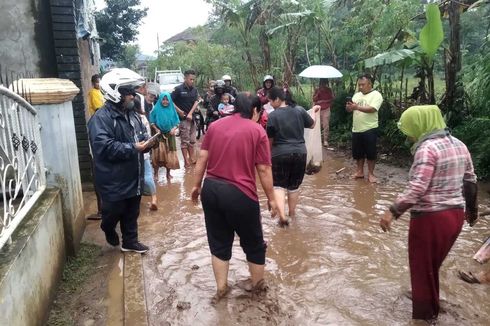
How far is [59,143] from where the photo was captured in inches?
171

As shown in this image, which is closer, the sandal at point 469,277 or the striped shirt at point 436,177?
the striped shirt at point 436,177

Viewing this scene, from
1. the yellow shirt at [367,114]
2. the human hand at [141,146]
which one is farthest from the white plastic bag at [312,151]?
the human hand at [141,146]

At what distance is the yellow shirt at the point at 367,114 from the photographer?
22.8 feet

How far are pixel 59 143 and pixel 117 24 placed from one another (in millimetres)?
22955

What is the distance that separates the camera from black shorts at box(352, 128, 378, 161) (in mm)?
7184

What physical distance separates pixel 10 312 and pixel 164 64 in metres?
32.1

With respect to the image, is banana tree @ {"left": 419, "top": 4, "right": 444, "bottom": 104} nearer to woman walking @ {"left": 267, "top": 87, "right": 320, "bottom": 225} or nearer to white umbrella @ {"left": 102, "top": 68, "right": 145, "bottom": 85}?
woman walking @ {"left": 267, "top": 87, "right": 320, "bottom": 225}

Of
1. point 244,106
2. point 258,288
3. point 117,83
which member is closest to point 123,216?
point 117,83

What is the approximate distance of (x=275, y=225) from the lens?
554 centimetres

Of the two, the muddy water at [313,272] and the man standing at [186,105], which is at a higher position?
the man standing at [186,105]

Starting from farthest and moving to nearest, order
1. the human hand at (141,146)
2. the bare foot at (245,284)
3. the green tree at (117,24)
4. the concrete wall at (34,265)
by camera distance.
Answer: the green tree at (117,24), the human hand at (141,146), the bare foot at (245,284), the concrete wall at (34,265)

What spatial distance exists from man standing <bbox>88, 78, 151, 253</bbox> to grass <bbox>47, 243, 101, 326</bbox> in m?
0.39

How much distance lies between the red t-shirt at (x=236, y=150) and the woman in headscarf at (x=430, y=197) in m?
1.07

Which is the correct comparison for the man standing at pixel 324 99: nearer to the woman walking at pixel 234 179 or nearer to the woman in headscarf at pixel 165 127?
the woman in headscarf at pixel 165 127
